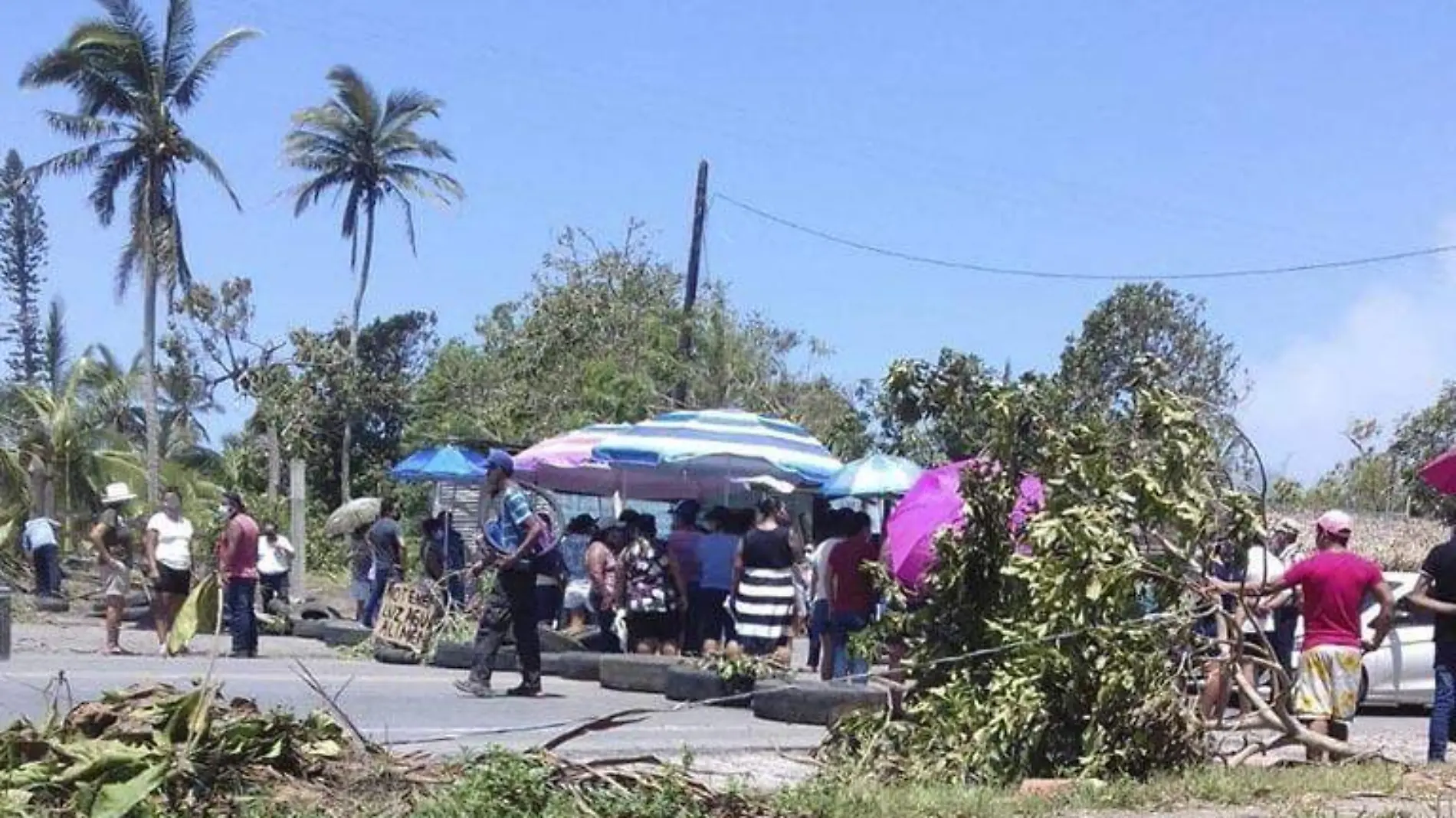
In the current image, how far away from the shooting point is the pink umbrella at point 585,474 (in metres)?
21.4

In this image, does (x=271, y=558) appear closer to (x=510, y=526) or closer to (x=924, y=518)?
(x=510, y=526)

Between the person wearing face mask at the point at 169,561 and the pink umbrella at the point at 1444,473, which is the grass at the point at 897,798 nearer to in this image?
the pink umbrella at the point at 1444,473

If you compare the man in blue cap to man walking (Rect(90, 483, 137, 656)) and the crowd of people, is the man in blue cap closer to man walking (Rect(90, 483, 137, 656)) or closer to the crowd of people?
the crowd of people

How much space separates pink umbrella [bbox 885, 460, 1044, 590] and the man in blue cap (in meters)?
2.85

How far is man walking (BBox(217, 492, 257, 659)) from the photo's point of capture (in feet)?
56.5

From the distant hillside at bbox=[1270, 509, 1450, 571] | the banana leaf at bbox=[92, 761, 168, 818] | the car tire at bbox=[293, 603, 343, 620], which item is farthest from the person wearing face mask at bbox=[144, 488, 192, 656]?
the distant hillside at bbox=[1270, 509, 1450, 571]

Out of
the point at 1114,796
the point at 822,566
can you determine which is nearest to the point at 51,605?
the point at 822,566

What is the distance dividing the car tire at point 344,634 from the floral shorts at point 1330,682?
11.4 metres

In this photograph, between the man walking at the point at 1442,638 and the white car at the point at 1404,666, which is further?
the white car at the point at 1404,666

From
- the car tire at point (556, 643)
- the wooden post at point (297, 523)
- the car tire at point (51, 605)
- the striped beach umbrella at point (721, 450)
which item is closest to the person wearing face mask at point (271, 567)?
the wooden post at point (297, 523)

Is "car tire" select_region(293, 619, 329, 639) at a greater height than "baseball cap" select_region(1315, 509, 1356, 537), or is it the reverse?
"baseball cap" select_region(1315, 509, 1356, 537)

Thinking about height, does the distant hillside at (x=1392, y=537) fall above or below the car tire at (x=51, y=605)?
above

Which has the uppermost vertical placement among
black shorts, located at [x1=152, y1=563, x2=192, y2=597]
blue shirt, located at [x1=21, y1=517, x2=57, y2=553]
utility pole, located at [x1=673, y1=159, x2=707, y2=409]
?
utility pole, located at [x1=673, y1=159, x2=707, y2=409]

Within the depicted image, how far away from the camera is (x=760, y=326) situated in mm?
43438
